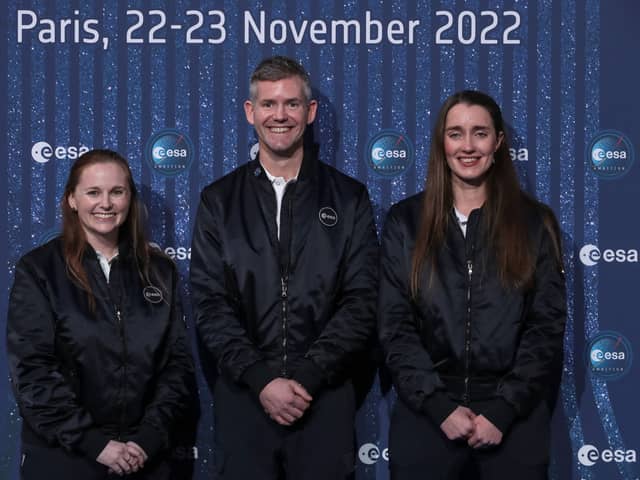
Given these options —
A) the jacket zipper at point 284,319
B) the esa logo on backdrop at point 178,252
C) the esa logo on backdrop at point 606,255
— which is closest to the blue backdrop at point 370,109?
the esa logo on backdrop at point 606,255

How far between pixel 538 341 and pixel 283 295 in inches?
32.9

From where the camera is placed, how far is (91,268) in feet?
11.0

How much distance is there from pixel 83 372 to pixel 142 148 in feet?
3.39

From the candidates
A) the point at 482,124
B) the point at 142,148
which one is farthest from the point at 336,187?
A: the point at 142,148

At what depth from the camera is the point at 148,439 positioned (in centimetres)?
327

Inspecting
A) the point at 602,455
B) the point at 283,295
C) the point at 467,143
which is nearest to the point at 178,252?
the point at 283,295

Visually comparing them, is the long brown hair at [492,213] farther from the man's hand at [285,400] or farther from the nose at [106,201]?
the nose at [106,201]

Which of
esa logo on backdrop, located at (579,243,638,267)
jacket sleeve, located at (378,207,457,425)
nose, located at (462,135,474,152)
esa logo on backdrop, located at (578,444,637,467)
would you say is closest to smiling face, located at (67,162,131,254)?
jacket sleeve, located at (378,207,457,425)

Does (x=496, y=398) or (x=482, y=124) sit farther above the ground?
(x=482, y=124)

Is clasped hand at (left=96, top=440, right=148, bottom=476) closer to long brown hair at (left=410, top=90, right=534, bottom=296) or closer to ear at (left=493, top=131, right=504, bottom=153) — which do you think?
long brown hair at (left=410, top=90, right=534, bottom=296)

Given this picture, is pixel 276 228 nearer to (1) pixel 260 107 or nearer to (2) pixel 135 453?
(1) pixel 260 107

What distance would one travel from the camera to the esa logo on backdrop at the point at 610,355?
3939 mm

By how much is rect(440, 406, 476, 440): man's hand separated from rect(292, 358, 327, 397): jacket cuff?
1.36 feet

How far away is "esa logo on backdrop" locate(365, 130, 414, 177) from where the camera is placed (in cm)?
395
